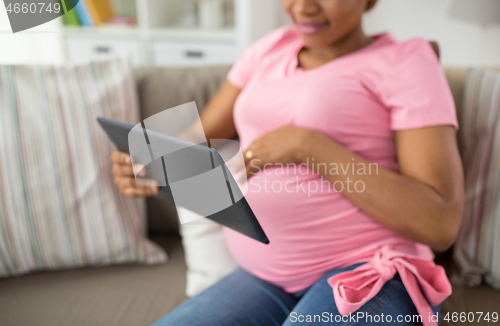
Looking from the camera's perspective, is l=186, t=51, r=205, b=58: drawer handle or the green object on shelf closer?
l=186, t=51, r=205, b=58: drawer handle

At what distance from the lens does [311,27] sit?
82 cm

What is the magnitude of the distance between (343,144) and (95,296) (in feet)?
2.13

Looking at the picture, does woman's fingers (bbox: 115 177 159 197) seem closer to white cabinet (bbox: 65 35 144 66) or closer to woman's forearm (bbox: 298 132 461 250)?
woman's forearm (bbox: 298 132 461 250)

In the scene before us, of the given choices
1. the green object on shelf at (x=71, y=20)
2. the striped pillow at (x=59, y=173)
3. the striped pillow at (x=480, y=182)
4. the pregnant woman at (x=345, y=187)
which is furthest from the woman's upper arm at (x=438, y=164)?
the green object on shelf at (x=71, y=20)

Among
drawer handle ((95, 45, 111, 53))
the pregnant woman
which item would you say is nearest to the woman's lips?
the pregnant woman

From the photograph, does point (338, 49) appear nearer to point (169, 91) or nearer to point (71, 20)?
point (169, 91)

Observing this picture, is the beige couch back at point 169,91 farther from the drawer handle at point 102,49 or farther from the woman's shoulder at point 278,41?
the drawer handle at point 102,49

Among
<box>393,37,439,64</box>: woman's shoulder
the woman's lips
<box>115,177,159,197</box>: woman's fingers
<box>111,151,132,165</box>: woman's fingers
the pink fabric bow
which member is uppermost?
the woman's lips

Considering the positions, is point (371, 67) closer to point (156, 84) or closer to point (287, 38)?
point (287, 38)

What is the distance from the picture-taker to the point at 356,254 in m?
0.75

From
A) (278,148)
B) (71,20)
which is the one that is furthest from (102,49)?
(278,148)

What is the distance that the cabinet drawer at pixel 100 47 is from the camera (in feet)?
7.77

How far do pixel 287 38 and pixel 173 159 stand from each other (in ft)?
1.86

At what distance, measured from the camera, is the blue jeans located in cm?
64
